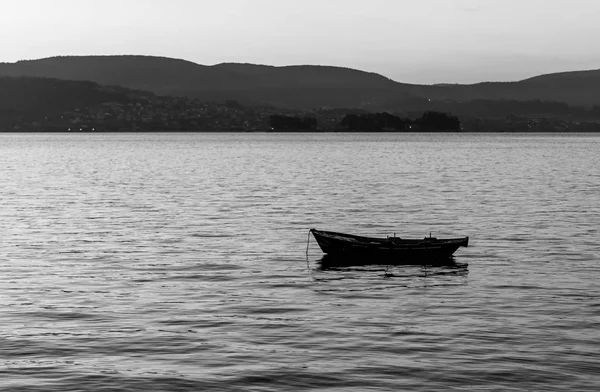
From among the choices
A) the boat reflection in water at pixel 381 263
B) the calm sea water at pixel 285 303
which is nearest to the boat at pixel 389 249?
the boat reflection in water at pixel 381 263

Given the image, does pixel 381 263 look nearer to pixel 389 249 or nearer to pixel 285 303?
pixel 389 249

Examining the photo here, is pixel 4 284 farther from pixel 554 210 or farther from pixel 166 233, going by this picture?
pixel 554 210

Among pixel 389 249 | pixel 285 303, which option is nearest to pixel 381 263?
pixel 389 249

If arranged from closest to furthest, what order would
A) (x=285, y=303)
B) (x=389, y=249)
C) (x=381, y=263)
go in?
(x=285, y=303) → (x=389, y=249) → (x=381, y=263)

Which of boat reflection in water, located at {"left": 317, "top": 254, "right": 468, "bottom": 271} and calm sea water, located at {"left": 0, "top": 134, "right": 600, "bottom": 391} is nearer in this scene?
calm sea water, located at {"left": 0, "top": 134, "right": 600, "bottom": 391}

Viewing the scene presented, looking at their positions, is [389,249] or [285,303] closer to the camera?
[285,303]

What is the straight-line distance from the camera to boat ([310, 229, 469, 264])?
48812 mm

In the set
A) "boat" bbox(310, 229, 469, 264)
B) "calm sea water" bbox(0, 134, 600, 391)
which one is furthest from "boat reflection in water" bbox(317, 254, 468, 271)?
"calm sea water" bbox(0, 134, 600, 391)

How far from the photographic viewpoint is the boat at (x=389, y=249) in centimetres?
4881

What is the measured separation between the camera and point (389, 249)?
48812 mm

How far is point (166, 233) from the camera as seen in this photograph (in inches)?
2485

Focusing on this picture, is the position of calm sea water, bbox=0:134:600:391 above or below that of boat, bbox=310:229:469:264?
below

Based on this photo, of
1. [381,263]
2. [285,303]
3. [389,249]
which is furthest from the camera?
[381,263]

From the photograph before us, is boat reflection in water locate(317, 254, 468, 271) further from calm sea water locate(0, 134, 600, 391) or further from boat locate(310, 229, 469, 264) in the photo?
calm sea water locate(0, 134, 600, 391)
